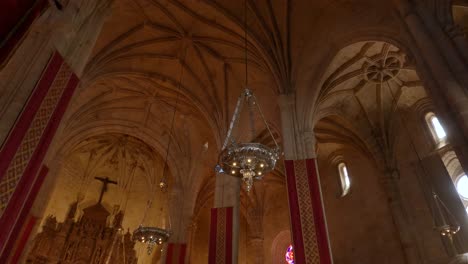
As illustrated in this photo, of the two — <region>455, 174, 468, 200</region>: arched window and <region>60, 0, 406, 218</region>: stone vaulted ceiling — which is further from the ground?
<region>60, 0, 406, 218</region>: stone vaulted ceiling

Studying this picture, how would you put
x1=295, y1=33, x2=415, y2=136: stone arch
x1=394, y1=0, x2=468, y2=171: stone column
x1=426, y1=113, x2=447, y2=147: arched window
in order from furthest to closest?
x1=426, y1=113, x2=447, y2=147: arched window → x1=295, y1=33, x2=415, y2=136: stone arch → x1=394, y1=0, x2=468, y2=171: stone column

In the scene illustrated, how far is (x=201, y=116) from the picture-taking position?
14.4m

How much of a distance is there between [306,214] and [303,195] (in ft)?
1.72

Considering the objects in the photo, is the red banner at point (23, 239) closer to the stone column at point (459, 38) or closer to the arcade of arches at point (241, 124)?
the arcade of arches at point (241, 124)

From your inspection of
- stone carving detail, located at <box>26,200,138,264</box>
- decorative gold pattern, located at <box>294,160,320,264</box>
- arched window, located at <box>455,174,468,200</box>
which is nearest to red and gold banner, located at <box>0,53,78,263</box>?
decorative gold pattern, located at <box>294,160,320,264</box>

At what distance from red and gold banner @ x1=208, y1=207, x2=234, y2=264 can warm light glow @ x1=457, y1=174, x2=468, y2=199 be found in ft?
26.7

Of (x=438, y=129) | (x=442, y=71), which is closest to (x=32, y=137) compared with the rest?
(x=442, y=71)

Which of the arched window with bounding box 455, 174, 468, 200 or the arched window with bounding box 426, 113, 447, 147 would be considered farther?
the arched window with bounding box 426, 113, 447, 147

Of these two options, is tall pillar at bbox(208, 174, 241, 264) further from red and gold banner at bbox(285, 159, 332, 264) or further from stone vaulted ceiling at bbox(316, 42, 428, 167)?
stone vaulted ceiling at bbox(316, 42, 428, 167)

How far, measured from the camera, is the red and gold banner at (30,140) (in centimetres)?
391

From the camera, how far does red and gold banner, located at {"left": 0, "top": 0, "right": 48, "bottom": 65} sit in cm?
462

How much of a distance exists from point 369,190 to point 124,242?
12.3 metres

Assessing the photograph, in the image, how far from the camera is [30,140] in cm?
440

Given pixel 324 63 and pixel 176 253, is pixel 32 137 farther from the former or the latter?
pixel 176 253
